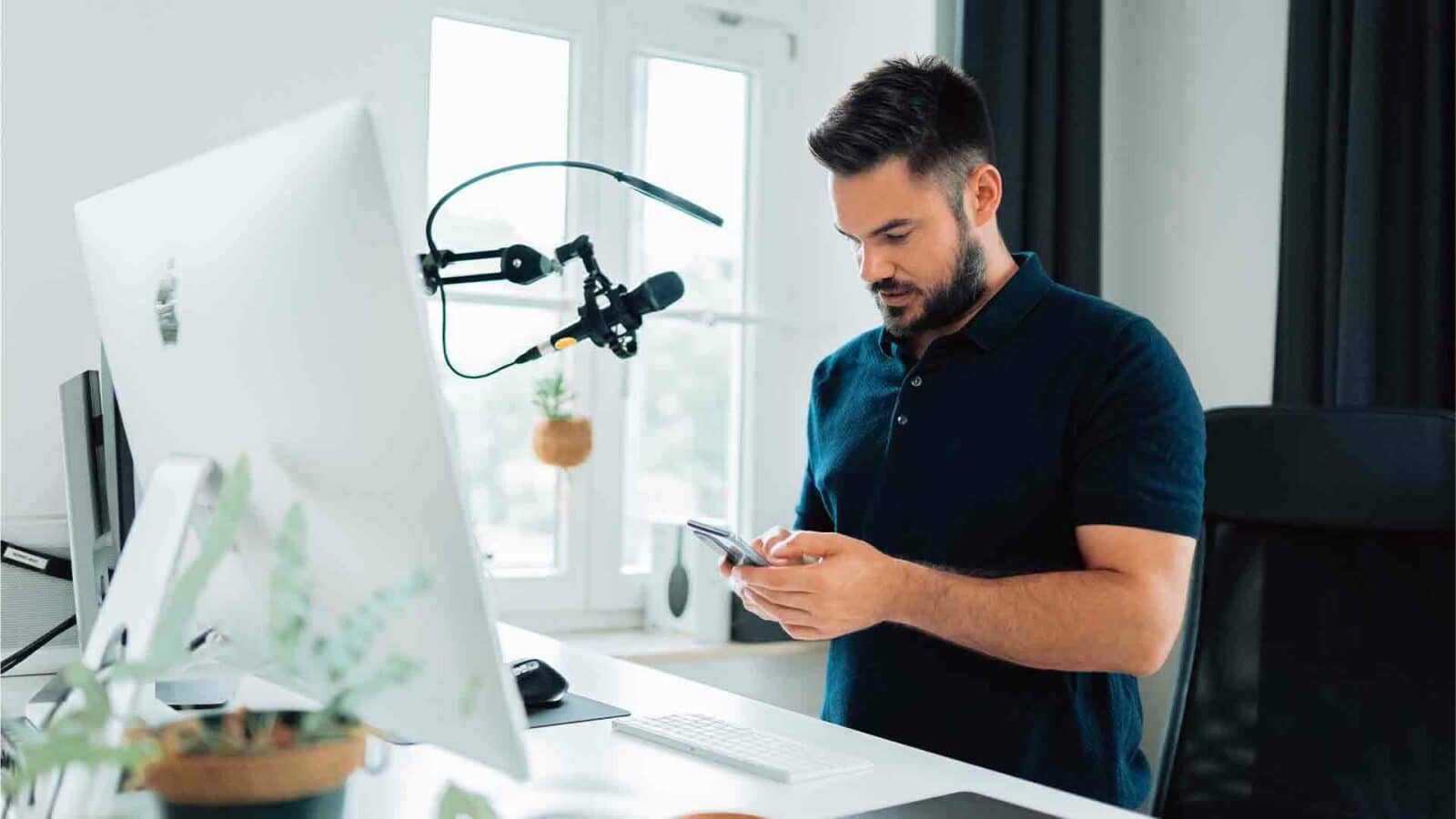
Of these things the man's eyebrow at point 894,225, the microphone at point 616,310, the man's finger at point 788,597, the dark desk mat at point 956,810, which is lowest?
the dark desk mat at point 956,810

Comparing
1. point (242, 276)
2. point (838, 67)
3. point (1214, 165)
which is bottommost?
point (242, 276)

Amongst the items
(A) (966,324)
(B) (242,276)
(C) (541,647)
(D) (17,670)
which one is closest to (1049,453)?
(A) (966,324)

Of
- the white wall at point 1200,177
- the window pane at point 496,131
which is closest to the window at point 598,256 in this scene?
the window pane at point 496,131

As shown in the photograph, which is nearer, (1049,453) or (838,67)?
(1049,453)

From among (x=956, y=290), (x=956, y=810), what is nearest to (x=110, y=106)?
(x=956, y=290)

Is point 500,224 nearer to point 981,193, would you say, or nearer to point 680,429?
point 680,429

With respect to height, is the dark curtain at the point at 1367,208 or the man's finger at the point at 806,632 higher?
the dark curtain at the point at 1367,208

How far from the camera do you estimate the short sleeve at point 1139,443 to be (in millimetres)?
1428

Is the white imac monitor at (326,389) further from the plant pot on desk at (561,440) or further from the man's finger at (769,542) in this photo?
the plant pot on desk at (561,440)

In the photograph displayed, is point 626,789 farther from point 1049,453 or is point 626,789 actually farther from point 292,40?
point 292,40

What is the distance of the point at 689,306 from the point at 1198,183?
1.09 meters

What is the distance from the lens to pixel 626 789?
1057 millimetres

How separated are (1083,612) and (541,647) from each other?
72 centimetres

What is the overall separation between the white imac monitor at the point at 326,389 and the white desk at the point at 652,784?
222mm
